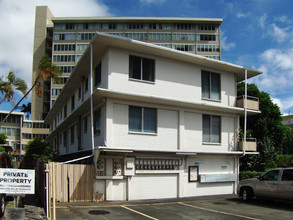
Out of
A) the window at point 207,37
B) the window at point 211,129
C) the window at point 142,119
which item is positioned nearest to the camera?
the window at point 142,119

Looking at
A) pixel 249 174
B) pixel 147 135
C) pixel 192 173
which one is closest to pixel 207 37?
pixel 249 174

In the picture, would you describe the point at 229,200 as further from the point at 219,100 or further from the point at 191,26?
the point at 191,26

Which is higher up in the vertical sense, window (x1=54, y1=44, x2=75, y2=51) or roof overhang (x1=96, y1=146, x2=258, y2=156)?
window (x1=54, y1=44, x2=75, y2=51)

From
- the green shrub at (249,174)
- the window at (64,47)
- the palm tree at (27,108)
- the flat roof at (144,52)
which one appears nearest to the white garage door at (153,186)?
the green shrub at (249,174)

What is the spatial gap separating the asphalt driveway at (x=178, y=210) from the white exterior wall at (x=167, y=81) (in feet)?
18.1

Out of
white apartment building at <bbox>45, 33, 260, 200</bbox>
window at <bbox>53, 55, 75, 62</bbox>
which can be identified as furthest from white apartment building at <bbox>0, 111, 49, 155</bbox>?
white apartment building at <bbox>45, 33, 260, 200</bbox>

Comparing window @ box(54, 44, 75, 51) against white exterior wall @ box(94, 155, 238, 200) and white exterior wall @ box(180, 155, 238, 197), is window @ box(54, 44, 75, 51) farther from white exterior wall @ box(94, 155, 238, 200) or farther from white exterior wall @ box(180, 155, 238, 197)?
white exterior wall @ box(94, 155, 238, 200)

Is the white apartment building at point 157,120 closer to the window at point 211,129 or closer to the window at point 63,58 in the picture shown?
the window at point 211,129

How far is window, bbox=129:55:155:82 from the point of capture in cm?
1609

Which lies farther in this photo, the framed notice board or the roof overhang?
the framed notice board

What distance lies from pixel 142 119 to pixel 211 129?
478cm

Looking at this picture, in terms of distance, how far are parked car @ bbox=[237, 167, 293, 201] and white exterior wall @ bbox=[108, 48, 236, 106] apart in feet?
18.0

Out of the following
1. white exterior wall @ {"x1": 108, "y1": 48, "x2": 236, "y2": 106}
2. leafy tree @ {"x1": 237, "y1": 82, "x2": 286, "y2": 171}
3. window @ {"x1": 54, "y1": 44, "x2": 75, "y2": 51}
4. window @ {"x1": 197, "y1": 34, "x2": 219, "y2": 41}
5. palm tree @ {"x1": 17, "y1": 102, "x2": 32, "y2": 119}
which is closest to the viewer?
white exterior wall @ {"x1": 108, "y1": 48, "x2": 236, "y2": 106}

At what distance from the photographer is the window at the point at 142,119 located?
51.7ft
